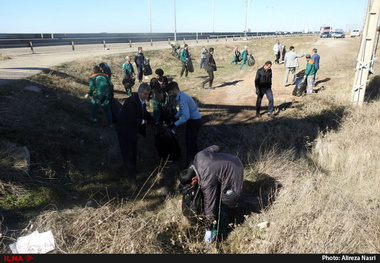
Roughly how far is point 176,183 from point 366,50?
762cm

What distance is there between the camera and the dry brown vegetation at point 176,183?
296cm

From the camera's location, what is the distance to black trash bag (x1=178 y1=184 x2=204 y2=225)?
3084mm

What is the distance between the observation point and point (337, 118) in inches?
302

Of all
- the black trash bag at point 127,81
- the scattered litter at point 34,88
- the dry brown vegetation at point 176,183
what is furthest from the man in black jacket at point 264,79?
the scattered litter at point 34,88

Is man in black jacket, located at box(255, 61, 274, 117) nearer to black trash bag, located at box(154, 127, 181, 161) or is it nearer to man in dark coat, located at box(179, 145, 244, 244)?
black trash bag, located at box(154, 127, 181, 161)

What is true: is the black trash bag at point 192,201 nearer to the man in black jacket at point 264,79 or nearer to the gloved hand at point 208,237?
the gloved hand at point 208,237

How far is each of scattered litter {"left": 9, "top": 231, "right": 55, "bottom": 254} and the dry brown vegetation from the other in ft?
0.27

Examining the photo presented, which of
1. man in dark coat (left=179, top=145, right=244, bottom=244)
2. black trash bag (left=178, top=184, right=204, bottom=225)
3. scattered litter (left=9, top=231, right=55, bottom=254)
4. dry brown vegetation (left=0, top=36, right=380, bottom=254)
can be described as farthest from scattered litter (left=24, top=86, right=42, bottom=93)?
man in dark coat (left=179, top=145, right=244, bottom=244)

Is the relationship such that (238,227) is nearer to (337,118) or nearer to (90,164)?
(90,164)

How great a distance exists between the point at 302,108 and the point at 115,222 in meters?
7.37

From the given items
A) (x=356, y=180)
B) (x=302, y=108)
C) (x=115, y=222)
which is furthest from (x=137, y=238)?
(x=302, y=108)

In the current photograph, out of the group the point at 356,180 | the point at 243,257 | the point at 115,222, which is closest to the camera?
the point at 243,257

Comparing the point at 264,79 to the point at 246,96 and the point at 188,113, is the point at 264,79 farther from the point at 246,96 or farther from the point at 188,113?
the point at 188,113

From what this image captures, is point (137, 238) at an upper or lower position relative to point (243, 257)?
upper
